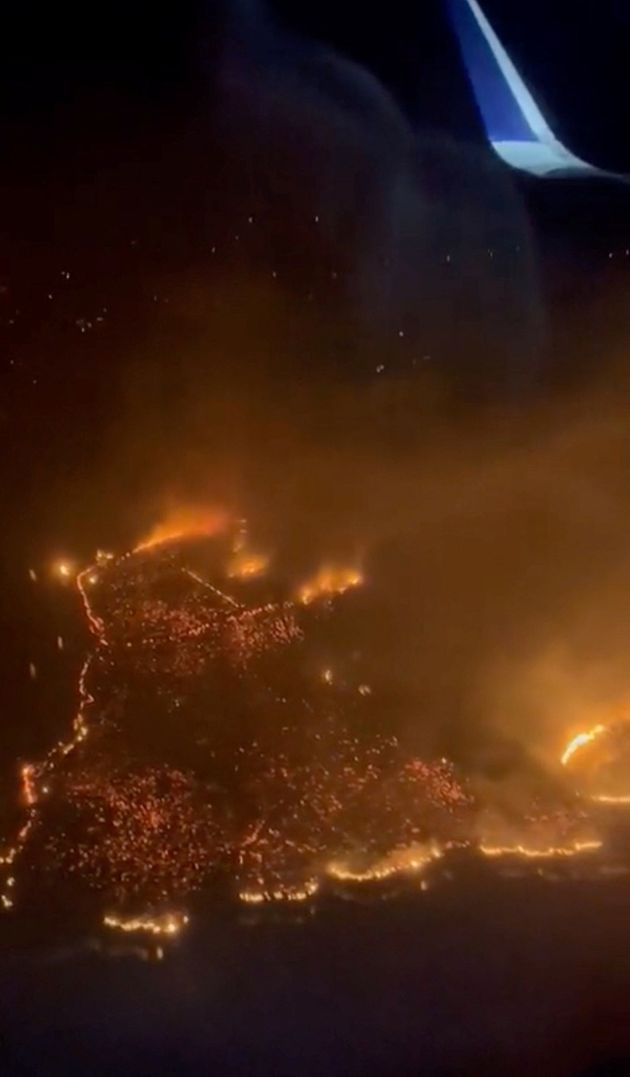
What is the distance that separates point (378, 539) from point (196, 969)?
1783 millimetres

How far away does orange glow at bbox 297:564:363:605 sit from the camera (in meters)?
4.37

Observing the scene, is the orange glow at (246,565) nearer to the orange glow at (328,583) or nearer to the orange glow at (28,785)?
the orange glow at (328,583)

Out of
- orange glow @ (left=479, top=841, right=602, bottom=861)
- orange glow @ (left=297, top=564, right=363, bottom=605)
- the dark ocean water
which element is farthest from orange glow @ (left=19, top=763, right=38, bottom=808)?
orange glow @ (left=479, top=841, right=602, bottom=861)

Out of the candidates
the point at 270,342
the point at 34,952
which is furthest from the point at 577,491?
the point at 34,952

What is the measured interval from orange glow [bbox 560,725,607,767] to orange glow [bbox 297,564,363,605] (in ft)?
2.88

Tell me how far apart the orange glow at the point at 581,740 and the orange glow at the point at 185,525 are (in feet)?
4.48

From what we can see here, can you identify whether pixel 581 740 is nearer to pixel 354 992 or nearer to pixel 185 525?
pixel 354 992

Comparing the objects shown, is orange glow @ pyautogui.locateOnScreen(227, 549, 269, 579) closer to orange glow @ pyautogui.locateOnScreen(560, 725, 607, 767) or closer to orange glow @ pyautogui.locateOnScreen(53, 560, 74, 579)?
orange glow @ pyautogui.locateOnScreen(53, 560, 74, 579)

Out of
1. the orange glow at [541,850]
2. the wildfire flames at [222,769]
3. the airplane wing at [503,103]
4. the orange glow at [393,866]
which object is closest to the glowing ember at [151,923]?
the wildfire flames at [222,769]

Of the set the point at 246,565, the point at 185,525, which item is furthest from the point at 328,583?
the point at 185,525

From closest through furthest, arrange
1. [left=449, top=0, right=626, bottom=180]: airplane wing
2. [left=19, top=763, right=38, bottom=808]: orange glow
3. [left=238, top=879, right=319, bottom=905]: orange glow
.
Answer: [left=238, top=879, right=319, bottom=905]: orange glow, [left=19, top=763, right=38, bottom=808]: orange glow, [left=449, top=0, right=626, bottom=180]: airplane wing

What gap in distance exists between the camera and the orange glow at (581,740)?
4.07m

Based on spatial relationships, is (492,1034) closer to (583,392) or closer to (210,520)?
(210,520)

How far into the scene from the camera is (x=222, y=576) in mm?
4355
